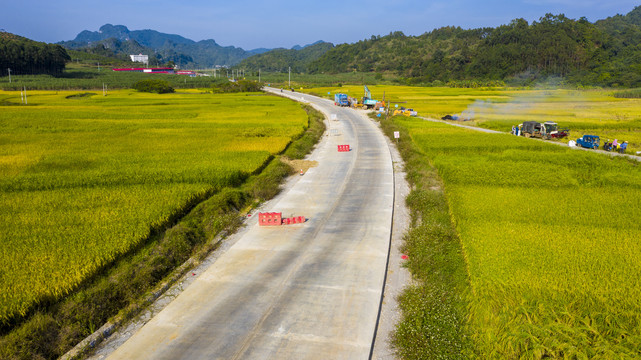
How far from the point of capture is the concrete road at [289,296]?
1006 cm

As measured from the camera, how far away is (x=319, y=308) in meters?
11.7

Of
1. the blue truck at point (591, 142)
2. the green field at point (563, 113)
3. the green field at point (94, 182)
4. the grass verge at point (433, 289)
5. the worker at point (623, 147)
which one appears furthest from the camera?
the green field at point (563, 113)

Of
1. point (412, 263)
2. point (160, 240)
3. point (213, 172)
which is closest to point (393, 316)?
point (412, 263)

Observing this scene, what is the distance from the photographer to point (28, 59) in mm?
137500

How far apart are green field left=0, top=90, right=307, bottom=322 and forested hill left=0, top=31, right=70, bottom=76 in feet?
366

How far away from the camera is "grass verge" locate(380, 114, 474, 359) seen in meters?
9.79

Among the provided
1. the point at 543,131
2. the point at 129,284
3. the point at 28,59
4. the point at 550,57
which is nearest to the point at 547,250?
the point at 129,284

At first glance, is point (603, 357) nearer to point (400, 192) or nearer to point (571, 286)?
point (571, 286)

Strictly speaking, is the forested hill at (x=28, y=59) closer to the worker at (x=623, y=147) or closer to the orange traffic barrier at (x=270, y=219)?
the orange traffic barrier at (x=270, y=219)

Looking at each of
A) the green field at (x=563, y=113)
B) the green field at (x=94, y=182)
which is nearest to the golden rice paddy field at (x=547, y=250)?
the green field at (x=94, y=182)

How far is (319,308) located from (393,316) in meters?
2.15

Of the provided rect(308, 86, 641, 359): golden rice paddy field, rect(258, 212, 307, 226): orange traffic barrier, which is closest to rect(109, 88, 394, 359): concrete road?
rect(258, 212, 307, 226): orange traffic barrier

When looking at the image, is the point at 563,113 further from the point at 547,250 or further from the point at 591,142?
the point at 547,250

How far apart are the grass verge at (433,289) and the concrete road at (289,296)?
3.22 feet
